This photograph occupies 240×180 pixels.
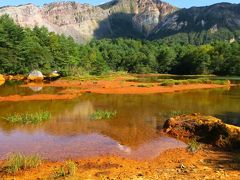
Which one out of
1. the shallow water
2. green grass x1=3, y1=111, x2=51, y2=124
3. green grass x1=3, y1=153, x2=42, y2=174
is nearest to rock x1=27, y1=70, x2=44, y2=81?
the shallow water

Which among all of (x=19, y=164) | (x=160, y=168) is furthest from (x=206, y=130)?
(x=19, y=164)

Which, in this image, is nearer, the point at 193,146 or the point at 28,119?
the point at 193,146

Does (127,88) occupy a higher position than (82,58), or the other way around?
(82,58)

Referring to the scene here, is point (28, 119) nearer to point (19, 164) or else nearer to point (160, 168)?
point (19, 164)

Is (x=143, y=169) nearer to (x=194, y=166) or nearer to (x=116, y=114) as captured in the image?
(x=194, y=166)

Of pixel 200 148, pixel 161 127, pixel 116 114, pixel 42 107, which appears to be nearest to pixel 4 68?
pixel 42 107

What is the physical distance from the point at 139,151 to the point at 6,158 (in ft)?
20.5

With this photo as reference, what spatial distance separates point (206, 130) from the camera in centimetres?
1989

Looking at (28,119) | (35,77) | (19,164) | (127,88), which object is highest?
(19,164)

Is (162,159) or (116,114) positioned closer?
(162,159)

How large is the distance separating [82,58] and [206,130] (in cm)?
10677

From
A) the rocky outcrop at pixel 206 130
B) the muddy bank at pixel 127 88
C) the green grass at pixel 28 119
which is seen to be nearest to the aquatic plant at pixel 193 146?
the rocky outcrop at pixel 206 130

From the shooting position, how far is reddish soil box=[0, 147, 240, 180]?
42.9 feet

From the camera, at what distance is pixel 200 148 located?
58.5 feet
